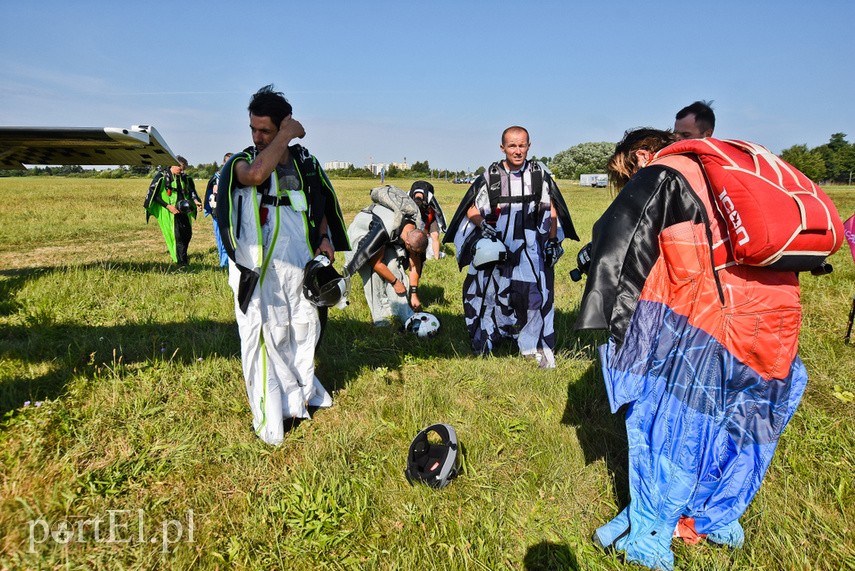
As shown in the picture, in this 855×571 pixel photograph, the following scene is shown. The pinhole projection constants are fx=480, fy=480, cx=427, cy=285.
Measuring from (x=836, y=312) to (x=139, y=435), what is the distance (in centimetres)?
785

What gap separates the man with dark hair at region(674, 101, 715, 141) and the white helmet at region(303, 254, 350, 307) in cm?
276

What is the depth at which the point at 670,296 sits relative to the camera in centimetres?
231

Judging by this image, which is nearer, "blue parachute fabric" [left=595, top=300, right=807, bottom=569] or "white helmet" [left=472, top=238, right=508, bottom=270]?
"blue parachute fabric" [left=595, top=300, right=807, bottom=569]

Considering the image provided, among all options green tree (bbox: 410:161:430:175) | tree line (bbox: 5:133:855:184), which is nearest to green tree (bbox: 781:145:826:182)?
tree line (bbox: 5:133:855:184)

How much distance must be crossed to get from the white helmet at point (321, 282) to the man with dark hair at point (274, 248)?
0.09 metres

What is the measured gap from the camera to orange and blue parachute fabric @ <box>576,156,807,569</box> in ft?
7.25

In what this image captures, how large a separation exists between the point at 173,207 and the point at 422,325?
7195 mm

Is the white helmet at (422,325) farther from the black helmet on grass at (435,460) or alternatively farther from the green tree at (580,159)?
the green tree at (580,159)

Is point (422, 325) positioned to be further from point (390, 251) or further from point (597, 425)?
point (597, 425)

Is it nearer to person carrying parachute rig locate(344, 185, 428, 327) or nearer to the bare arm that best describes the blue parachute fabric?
the bare arm

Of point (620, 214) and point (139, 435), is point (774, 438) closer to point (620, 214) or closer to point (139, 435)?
point (620, 214)

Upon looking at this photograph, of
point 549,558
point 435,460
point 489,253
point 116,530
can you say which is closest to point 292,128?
point 489,253

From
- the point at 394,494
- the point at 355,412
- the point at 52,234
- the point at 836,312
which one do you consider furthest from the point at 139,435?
the point at 52,234

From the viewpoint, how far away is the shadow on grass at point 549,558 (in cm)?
246
